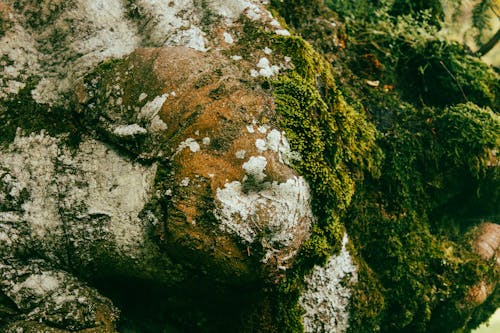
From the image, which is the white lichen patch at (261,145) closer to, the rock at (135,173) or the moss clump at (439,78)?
the rock at (135,173)

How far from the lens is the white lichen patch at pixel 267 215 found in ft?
8.63

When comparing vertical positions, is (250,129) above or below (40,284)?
above

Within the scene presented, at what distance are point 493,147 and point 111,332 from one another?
3957 mm

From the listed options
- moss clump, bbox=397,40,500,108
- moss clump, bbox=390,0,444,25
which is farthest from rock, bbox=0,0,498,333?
moss clump, bbox=390,0,444,25

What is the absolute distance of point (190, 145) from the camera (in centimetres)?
274

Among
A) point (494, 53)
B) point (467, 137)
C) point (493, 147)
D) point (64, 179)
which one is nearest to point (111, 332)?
point (64, 179)

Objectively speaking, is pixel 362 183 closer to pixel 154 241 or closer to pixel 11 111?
pixel 154 241

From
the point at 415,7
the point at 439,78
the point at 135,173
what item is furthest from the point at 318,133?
the point at 415,7

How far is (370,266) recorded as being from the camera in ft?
12.8

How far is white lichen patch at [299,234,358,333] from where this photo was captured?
3.30 meters

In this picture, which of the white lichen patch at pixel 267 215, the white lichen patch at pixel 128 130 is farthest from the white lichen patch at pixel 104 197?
the white lichen patch at pixel 267 215

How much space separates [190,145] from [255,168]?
428 mm

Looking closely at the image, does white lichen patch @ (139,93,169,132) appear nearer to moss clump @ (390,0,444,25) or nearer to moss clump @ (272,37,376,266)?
moss clump @ (272,37,376,266)

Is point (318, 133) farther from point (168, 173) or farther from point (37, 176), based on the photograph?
point (37, 176)
